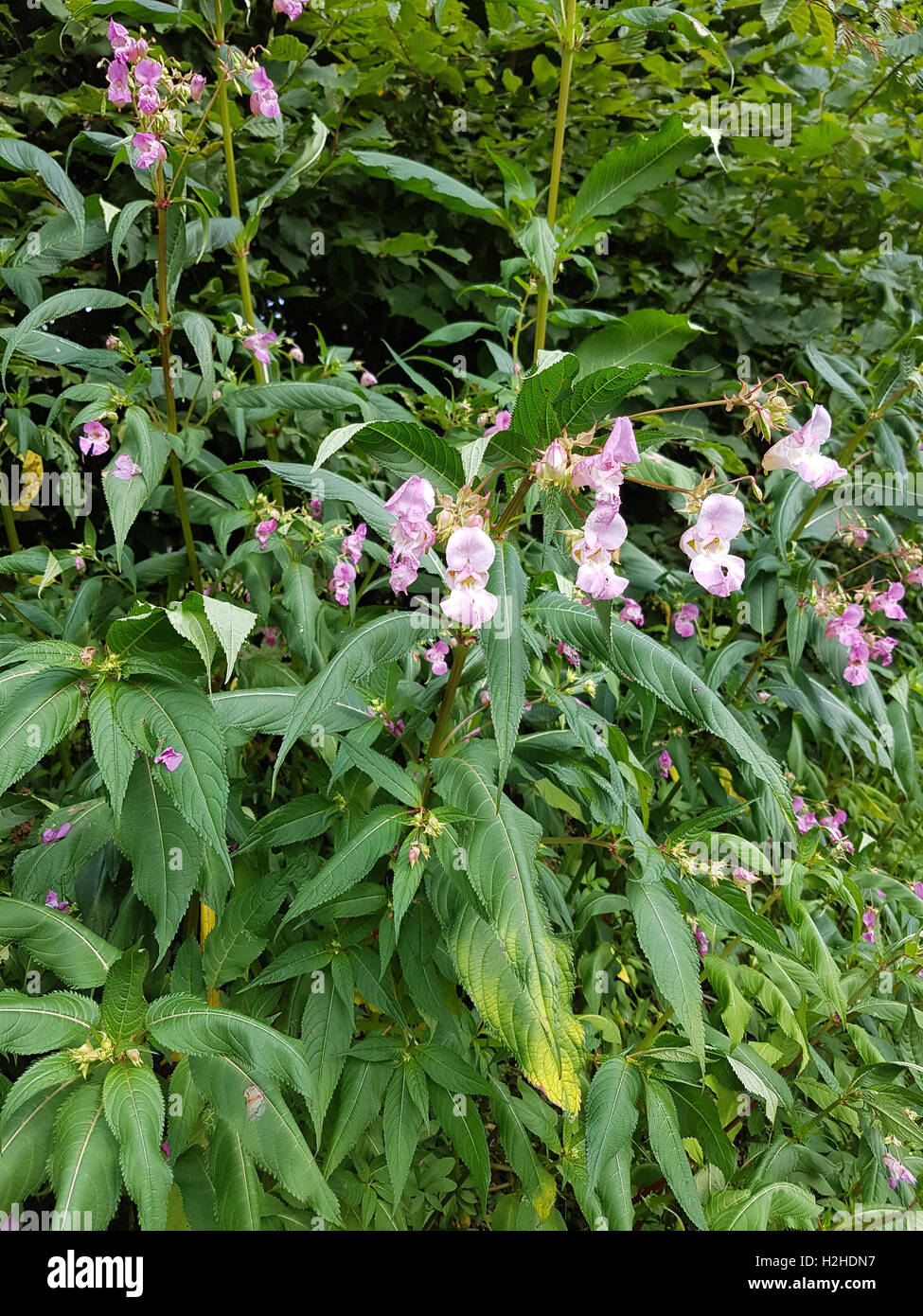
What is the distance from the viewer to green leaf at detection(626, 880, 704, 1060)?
4.48 feet

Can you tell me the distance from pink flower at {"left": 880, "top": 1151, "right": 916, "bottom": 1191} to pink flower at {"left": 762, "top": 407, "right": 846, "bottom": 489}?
1.52 m

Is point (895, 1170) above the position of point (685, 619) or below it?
below

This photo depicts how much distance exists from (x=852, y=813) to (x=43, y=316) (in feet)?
10.4

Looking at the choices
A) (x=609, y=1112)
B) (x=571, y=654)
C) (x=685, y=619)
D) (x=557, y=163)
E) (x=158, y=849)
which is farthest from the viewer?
(x=685, y=619)

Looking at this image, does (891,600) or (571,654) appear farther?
(891,600)

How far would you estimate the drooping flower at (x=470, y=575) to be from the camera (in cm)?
99

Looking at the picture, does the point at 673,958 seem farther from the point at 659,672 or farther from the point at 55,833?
the point at 55,833

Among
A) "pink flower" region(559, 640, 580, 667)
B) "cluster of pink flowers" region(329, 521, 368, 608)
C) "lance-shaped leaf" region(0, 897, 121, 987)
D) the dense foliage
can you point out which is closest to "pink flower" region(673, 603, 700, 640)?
the dense foliage

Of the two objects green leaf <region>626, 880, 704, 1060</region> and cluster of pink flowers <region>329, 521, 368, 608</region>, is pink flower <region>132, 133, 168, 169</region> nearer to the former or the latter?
cluster of pink flowers <region>329, 521, 368, 608</region>

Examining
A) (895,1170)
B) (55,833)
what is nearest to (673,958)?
(895,1170)

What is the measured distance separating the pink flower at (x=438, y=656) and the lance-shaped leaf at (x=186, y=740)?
588 millimetres

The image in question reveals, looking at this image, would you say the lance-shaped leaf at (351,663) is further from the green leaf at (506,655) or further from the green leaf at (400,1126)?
the green leaf at (400,1126)

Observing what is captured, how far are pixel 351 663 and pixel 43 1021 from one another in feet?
2.32

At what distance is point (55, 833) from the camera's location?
1.58m
